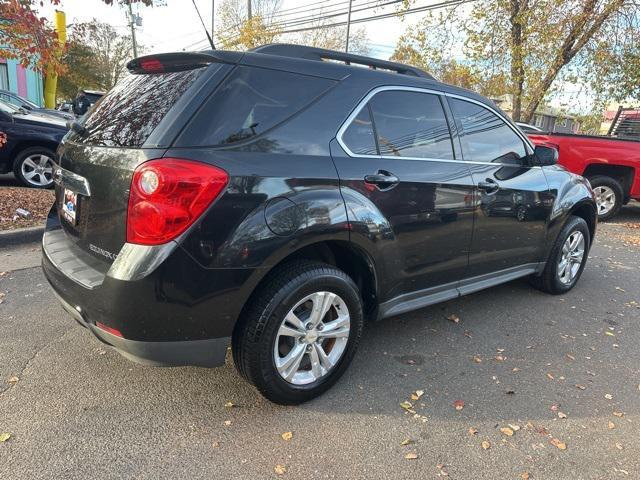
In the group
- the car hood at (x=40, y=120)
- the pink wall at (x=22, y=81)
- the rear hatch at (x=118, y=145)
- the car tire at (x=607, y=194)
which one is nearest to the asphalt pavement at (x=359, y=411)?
the rear hatch at (x=118, y=145)

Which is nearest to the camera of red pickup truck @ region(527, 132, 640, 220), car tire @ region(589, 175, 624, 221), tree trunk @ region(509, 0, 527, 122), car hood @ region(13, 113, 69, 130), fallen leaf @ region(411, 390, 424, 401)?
fallen leaf @ region(411, 390, 424, 401)

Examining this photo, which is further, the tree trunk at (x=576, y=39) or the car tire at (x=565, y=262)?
the tree trunk at (x=576, y=39)

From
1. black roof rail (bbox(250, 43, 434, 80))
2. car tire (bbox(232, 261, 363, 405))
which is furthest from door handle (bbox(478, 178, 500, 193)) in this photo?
car tire (bbox(232, 261, 363, 405))

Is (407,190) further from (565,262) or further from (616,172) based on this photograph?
(616,172)

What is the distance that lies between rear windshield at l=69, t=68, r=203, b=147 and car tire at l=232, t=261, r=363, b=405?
37.9 inches

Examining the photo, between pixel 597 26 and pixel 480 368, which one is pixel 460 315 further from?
pixel 597 26

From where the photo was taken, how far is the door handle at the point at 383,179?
8.89ft

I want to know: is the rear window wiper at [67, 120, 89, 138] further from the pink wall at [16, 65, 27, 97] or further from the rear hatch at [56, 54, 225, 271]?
the pink wall at [16, 65, 27, 97]

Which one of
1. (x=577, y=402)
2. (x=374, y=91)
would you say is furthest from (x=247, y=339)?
(x=577, y=402)

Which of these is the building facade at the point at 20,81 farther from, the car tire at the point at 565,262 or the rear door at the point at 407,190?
the car tire at the point at 565,262

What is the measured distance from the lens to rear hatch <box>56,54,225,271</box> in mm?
2215

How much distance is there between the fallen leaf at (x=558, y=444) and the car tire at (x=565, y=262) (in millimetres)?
2221

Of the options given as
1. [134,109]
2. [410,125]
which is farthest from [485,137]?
[134,109]

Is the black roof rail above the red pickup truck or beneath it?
above
